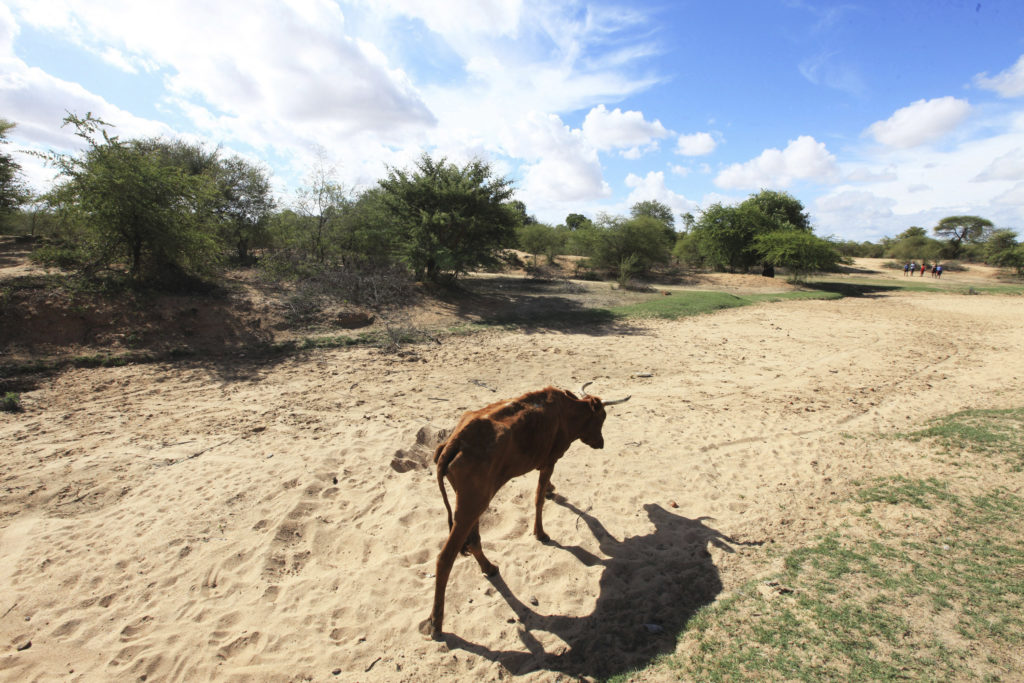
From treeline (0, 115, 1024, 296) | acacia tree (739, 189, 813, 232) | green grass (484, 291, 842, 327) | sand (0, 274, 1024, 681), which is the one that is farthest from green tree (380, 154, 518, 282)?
acacia tree (739, 189, 813, 232)

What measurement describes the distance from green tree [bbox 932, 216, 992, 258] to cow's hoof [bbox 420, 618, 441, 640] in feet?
217

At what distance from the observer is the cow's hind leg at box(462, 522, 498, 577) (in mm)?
3988

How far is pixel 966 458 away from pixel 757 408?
278 cm

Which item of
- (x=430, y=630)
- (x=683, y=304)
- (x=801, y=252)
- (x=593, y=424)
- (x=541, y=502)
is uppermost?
(x=801, y=252)

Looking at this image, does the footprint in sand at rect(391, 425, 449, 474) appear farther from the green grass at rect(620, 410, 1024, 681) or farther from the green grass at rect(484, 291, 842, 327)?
the green grass at rect(484, 291, 842, 327)

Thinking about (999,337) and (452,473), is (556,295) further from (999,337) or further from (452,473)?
(452,473)

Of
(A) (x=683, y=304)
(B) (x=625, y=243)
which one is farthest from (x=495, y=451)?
(B) (x=625, y=243)

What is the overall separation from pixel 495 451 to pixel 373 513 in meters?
2.20

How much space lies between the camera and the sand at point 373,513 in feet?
11.2

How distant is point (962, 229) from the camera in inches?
1882

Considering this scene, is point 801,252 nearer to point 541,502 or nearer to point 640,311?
point 640,311

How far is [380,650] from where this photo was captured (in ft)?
11.2

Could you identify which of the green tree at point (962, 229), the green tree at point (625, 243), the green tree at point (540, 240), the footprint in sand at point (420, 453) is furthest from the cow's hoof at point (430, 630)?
the green tree at point (962, 229)

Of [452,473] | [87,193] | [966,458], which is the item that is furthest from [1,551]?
[966,458]
